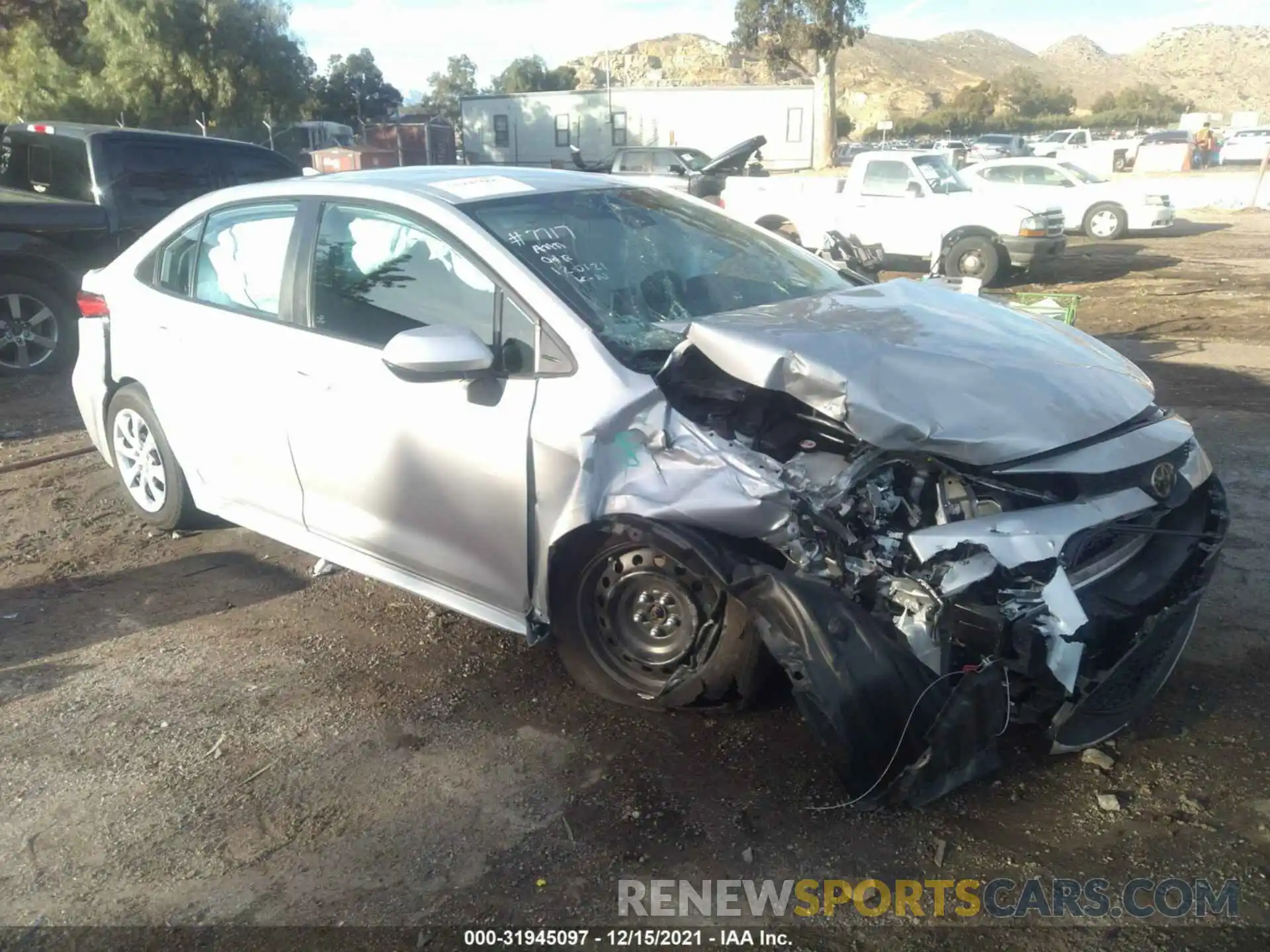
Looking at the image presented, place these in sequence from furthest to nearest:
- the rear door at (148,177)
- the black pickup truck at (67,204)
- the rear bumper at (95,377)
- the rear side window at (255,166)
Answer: the rear side window at (255,166) < the rear door at (148,177) < the black pickup truck at (67,204) < the rear bumper at (95,377)

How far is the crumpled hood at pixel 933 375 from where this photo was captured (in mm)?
2887

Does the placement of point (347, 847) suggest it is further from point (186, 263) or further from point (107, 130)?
point (107, 130)

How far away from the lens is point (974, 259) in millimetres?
13828

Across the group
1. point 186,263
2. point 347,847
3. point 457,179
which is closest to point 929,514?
point 347,847

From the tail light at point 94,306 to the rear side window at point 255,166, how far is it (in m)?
4.25

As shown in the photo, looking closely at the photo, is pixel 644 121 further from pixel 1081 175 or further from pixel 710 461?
pixel 710 461

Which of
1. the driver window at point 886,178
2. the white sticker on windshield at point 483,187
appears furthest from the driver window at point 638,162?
the white sticker on windshield at point 483,187

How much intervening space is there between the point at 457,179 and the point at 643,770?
2.40m

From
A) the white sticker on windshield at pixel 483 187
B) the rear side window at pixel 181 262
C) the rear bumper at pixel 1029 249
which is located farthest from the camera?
the rear bumper at pixel 1029 249

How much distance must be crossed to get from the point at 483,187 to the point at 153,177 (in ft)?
20.3

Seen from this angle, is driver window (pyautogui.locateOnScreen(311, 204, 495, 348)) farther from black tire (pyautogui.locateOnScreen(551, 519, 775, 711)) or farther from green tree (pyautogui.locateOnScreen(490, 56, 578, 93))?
green tree (pyautogui.locateOnScreen(490, 56, 578, 93))

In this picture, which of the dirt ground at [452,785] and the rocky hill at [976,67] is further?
the rocky hill at [976,67]

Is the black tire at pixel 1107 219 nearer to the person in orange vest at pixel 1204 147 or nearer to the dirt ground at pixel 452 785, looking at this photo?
the dirt ground at pixel 452 785

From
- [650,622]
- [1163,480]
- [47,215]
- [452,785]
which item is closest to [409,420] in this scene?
[650,622]
